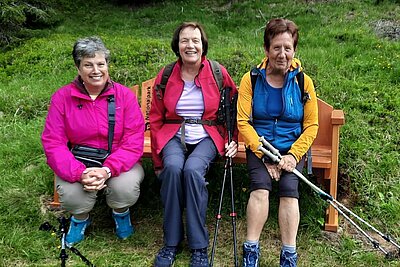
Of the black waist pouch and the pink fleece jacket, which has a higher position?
the pink fleece jacket

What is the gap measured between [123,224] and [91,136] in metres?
0.87

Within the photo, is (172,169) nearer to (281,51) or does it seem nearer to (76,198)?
(76,198)

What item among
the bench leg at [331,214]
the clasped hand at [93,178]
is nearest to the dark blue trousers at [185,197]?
the clasped hand at [93,178]

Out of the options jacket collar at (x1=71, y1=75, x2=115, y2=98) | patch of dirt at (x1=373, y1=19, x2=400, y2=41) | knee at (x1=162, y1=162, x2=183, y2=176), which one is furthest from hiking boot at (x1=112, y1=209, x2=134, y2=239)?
patch of dirt at (x1=373, y1=19, x2=400, y2=41)

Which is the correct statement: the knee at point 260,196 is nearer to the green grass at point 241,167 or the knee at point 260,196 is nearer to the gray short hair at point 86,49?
the green grass at point 241,167

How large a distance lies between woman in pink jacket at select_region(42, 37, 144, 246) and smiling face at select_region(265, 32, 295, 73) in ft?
4.18

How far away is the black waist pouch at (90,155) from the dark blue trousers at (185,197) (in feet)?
1.76

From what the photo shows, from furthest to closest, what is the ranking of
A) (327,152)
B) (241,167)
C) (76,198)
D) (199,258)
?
(241,167), (327,152), (76,198), (199,258)

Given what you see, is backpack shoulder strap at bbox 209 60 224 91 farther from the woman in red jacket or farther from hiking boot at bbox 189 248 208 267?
hiking boot at bbox 189 248 208 267

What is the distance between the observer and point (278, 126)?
14.7 ft

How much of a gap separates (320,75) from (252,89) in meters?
3.10

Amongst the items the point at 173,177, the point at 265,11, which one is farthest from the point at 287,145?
the point at 265,11

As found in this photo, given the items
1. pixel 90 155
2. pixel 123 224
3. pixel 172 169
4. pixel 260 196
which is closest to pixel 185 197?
pixel 172 169

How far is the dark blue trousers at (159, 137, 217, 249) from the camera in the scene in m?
4.25
